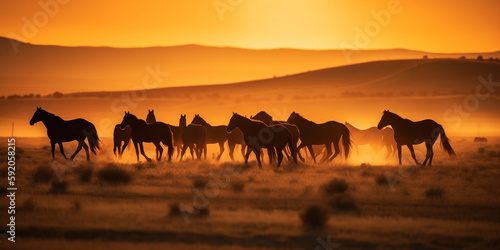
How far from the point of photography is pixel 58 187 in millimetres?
22750

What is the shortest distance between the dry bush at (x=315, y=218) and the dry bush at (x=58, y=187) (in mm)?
8045

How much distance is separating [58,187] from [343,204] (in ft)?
26.8

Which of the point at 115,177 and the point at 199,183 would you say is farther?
the point at 115,177

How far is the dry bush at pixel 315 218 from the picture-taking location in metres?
17.3

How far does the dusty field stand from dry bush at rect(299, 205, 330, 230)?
78mm

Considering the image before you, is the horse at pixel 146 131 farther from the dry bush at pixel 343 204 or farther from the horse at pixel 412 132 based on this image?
the dry bush at pixel 343 204

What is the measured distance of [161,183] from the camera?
2473 centimetres

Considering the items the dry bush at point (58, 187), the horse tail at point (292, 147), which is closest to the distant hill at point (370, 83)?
the horse tail at point (292, 147)

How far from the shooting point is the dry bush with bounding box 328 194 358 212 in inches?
783

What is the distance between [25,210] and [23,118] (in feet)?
301

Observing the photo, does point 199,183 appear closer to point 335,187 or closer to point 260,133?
point 335,187

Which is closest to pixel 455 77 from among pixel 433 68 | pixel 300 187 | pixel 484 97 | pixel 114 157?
pixel 433 68

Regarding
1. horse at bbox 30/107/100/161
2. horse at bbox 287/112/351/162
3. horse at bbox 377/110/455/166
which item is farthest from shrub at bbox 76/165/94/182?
horse at bbox 377/110/455/166

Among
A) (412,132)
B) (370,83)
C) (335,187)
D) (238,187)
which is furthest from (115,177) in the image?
(370,83)
